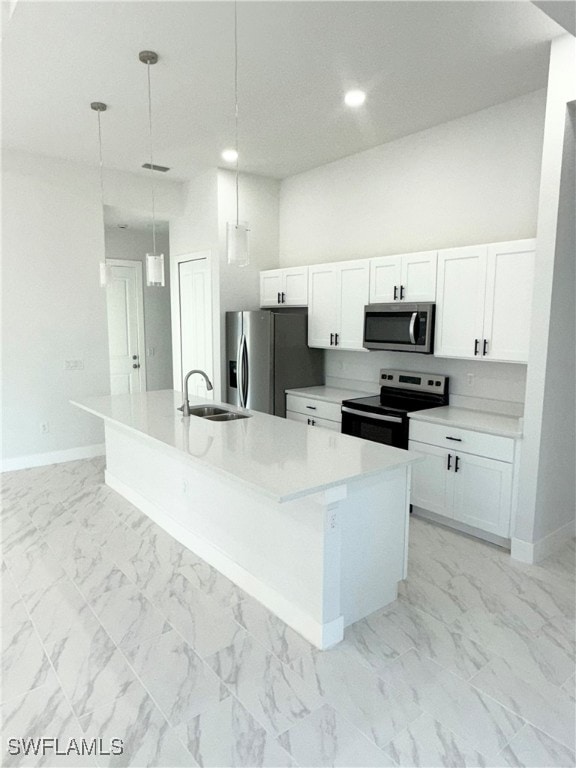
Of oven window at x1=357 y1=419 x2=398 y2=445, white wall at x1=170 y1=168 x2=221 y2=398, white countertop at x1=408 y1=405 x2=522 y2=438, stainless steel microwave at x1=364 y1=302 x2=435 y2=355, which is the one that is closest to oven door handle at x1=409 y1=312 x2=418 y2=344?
stainless steel microwave at x1=364 y1=302 x2=435 y2=355

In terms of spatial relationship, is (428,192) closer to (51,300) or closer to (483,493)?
(483,493)

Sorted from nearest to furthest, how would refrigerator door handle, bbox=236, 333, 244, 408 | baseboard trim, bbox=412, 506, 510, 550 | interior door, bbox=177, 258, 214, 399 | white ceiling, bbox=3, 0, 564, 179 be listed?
white ceiling, bbox=3, 0, 564, 179 < baseboard trim, bbox=412, 506, 510, 550 < refrigerator door handle, bbox=236, 333, 244, 408 < interior door, bbox=177, 258, 214, 399

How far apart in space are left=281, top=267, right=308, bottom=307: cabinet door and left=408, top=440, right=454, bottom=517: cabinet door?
1.96 m

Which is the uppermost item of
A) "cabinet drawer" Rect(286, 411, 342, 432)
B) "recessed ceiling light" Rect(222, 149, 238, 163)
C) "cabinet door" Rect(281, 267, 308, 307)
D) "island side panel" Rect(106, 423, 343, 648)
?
"recessed ceiling light" Rect(222, 149, 238, 163)

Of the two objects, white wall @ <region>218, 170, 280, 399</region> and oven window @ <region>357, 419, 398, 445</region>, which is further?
white wall @ <region>218, 170, 280, 399</region>

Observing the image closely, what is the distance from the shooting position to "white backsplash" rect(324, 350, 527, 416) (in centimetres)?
364

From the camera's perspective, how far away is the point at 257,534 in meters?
2.69

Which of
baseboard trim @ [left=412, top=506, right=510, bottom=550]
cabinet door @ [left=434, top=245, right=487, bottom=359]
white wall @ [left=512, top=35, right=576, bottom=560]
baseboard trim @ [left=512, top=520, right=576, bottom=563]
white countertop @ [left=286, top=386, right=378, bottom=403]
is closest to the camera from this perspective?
white wall @ [left=512, top=35, right=576, bottom=560]

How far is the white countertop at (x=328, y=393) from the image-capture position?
4.46m

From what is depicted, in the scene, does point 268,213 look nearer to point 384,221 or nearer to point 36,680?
point 384,221

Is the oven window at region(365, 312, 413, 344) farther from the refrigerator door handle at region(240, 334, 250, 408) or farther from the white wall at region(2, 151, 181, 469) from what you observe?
the white wall at region(2, 151, 181, 469)

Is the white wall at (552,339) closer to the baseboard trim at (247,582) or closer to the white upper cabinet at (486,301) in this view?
the white upper cabinet at (486,301)

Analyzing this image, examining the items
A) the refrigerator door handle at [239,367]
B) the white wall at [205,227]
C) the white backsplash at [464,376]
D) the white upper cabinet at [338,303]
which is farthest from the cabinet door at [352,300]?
the white wall at [205,227]

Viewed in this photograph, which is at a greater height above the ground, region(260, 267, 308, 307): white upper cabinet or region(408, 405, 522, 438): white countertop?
region(260, 267, 308, 307): white upper cabinet
